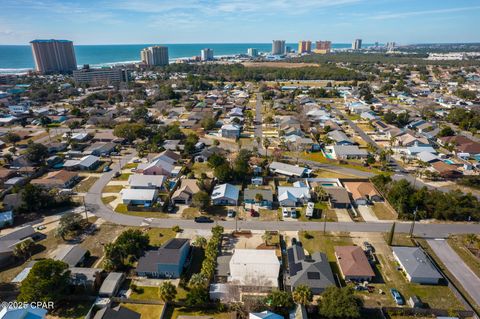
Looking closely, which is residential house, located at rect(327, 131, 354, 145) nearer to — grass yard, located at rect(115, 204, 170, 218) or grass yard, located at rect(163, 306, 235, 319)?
grass yard, located at rect(115, 204, 170, 218)

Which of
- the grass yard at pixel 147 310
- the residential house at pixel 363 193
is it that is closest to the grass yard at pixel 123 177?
the grass yard at pixel 147 310

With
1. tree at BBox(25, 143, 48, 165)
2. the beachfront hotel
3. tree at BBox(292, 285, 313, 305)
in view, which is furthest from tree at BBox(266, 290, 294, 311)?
the beachfront hotel

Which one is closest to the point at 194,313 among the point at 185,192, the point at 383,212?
the point at 185,192

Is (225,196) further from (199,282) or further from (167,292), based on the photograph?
(167,292)

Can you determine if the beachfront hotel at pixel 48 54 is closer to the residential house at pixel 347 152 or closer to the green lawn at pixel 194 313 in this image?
the residential house at pixel 347 152

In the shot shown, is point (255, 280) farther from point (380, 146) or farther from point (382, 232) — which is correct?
point (380, 146)

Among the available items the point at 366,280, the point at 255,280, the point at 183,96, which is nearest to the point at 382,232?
the point at 366,280
